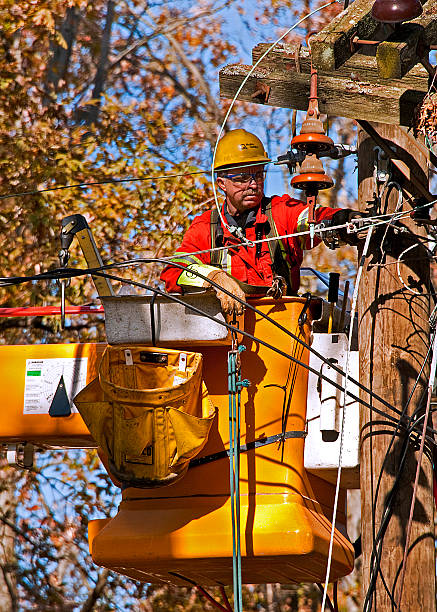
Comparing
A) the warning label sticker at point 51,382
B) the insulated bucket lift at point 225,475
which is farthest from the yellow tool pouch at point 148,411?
the warning label sticker at point 51,382

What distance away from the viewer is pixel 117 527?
5.72 meters

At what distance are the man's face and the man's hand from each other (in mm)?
807

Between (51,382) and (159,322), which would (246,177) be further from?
(51,382)

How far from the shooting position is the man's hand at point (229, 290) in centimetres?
542

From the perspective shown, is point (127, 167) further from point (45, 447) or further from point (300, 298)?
point (300, 298)

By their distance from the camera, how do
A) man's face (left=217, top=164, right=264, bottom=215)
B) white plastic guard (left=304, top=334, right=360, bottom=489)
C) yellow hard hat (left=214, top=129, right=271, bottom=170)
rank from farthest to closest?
yellow hard hat (left=214, top=129, right=271, bottom=170) < man's face (left=217, top=164, right=264, bottom=215) < white plastic guard (left=304, top=334, right=360, bottom=489)

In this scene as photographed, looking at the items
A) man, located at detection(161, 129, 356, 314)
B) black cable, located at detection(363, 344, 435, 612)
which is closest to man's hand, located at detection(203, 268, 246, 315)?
man, located at detection(161, 129, 356, 314)

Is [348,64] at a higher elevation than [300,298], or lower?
higher

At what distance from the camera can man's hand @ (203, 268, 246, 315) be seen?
5418mm

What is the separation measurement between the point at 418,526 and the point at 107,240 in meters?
8.49

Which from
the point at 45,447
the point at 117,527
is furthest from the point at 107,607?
the point at 117,527

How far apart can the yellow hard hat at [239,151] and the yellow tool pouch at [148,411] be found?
1.49 m

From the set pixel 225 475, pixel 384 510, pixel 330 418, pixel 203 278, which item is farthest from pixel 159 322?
pixel 384 510

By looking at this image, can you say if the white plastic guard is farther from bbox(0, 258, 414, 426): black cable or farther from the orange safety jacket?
the orange safety jacket
